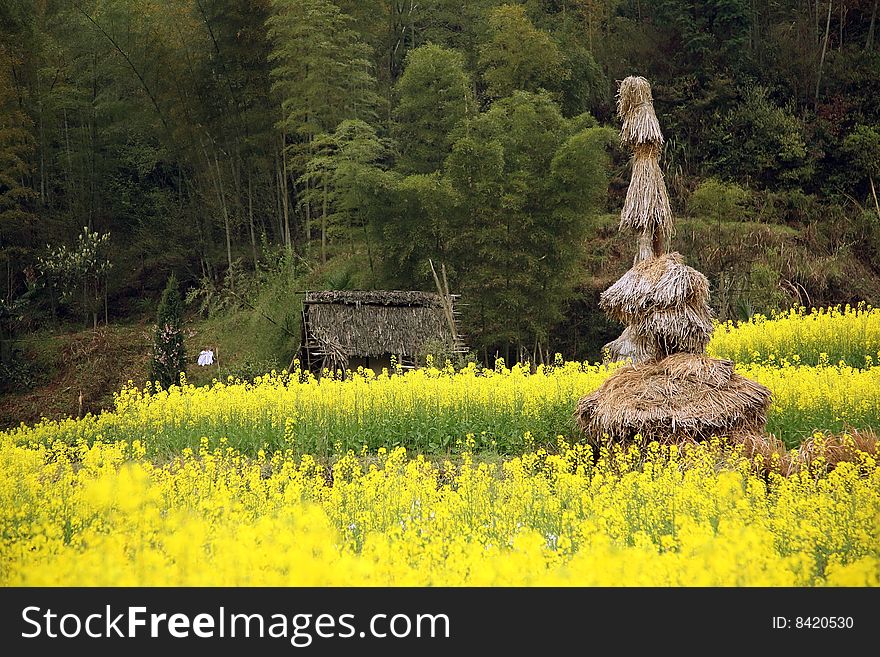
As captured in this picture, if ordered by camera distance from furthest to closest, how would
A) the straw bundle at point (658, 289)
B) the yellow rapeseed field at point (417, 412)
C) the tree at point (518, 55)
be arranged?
the tree at point (518, 55)
the yellow rapeseed field at point (417, 412)
the straw bundle at point (658, 289)

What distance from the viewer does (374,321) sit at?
13391 mm

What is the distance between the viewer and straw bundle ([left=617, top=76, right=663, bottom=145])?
873 cm

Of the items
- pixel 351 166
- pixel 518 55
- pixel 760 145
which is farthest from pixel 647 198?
pixel 760 145

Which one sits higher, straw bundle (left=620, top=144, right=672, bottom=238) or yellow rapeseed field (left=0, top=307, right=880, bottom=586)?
straw bundle (left=620, top=144, right=672, bottom=238)

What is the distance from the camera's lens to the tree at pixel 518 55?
17859mm

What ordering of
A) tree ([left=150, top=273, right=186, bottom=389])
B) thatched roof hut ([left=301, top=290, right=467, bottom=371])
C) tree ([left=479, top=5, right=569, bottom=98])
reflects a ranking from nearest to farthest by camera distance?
thatched roof hut ([left=301, top=290, right=467, bottom=371]), tree ([left=150, top=273, right=186, bottom=389]), tree ([left=479, top=5, right=569, bottom=98])

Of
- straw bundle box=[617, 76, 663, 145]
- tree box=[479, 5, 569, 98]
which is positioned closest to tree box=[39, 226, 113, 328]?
tree box=[479, 5, 569, 98]

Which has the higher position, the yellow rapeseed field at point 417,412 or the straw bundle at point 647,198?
the straw bundle at point 647,198

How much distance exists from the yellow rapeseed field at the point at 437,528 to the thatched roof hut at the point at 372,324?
24.3 feet

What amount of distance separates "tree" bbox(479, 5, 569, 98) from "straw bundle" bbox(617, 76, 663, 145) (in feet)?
30.1

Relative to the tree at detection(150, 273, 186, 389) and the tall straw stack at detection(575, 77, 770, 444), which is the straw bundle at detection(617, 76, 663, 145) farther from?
the tree at detection(150, 273, 186, 389)

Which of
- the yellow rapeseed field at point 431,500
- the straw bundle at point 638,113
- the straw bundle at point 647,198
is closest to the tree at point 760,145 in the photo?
the straw bundle at point 647,198

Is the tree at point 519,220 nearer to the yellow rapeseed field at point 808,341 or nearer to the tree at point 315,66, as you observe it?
the tree at point 315,66
